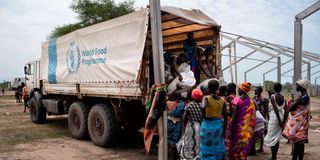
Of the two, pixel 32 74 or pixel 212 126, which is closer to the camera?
pixel 212 126

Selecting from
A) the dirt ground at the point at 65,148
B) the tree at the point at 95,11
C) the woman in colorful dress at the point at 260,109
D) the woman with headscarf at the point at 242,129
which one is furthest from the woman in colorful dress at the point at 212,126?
the tree at the point at 95,11

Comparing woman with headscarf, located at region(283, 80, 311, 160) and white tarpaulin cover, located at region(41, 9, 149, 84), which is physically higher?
white tarpaulin cover, located at region(41, 9, 149, 84)

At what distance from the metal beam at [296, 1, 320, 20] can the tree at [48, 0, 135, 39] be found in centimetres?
2215

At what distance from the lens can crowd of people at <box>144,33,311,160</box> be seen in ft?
16.4

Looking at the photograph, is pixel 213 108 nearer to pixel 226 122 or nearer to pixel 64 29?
pixel 226 122

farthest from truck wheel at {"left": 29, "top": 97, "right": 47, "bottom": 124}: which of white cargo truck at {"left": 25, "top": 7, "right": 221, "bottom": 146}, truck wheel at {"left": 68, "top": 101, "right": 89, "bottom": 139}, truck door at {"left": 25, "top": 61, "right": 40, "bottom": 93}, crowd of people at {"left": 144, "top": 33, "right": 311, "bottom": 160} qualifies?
crowd of people at {"left": 144, "top": 33, "right": 311, "bottom": 160}

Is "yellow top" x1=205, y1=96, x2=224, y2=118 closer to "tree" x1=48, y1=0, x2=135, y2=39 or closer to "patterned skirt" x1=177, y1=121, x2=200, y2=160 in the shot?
"patterned skirt" x1=177, y1=121, x2=200, y2=160

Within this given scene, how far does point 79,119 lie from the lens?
28.8 feet

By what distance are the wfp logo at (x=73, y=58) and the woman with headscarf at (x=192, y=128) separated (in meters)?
4.25

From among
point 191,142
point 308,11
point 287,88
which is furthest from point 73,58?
point 287,88

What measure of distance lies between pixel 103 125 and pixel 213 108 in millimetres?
3439

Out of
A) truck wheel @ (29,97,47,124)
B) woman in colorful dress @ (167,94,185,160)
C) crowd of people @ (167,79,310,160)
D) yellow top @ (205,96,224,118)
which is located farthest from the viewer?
truck wheel @ (29,97,47,124)

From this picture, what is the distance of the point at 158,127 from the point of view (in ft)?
18.9

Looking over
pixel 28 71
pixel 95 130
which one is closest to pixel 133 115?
pixel 95 130
